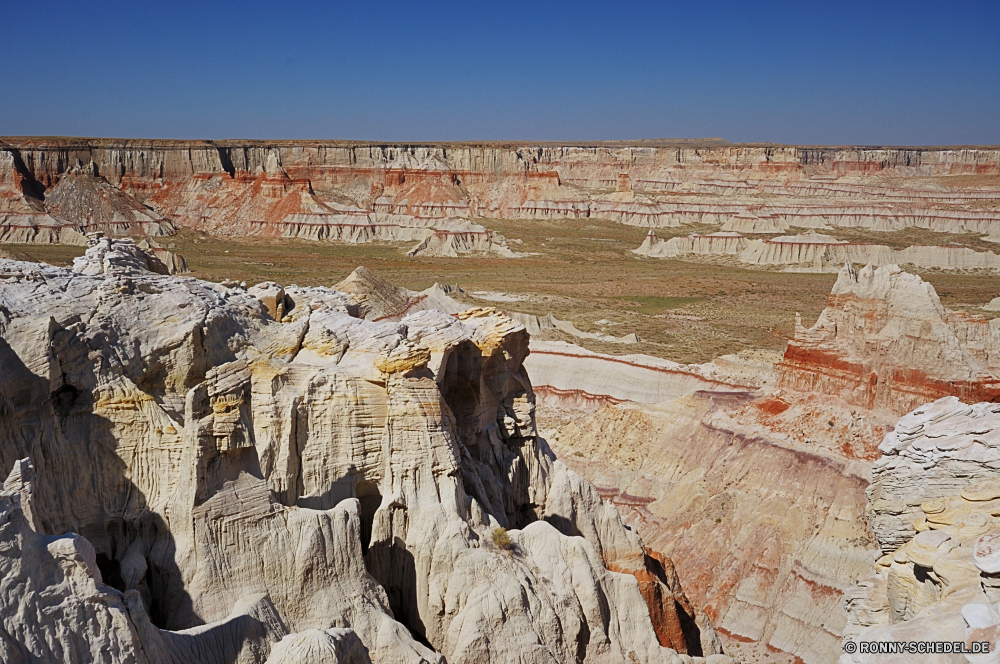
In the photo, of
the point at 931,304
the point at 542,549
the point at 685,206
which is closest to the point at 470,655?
the point at 542,549

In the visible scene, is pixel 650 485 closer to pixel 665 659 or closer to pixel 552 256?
pixel 665 659

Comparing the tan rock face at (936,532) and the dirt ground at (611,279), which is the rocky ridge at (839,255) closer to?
the dirt ground at (611,279)

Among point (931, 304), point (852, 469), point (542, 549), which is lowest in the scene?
point (852, 469)

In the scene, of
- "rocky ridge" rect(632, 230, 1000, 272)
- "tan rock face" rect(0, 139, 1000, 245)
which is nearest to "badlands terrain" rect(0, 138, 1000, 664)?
"rocky ridge" rect(632, 230, 1000, 272)

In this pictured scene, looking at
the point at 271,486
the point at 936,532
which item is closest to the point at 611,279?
the point at 271,486

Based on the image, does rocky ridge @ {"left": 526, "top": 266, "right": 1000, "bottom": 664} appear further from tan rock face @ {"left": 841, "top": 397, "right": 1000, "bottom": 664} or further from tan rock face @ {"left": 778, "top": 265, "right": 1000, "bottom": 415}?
tan rock face @ {"left": 841, "top": 397, "right": 1000, "bottom": 664}

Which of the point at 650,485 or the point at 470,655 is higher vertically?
the point at 470,655
